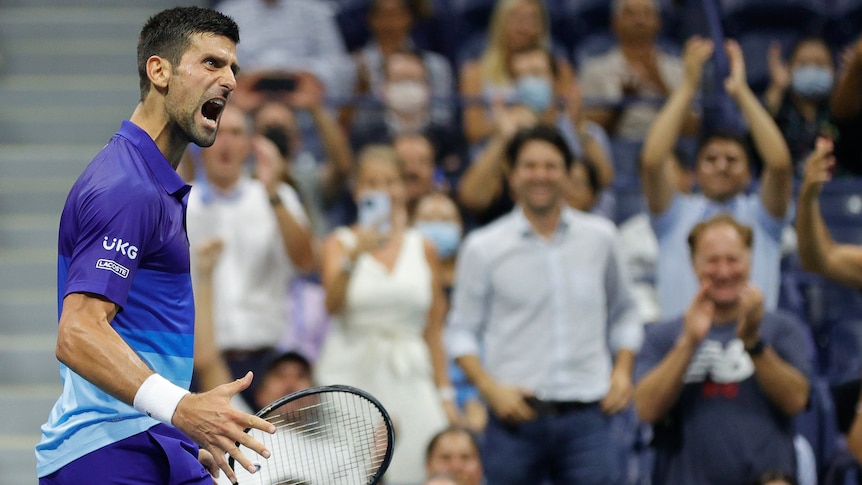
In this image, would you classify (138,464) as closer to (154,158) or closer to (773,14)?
(154,158)

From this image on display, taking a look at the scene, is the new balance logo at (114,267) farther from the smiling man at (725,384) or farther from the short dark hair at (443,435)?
the short dark hair at (443,435)

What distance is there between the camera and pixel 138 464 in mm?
2658

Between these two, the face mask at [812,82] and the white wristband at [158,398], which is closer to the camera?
the white wristband at [158,398]

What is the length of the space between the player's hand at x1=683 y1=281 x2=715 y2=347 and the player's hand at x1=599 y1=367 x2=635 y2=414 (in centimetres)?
44

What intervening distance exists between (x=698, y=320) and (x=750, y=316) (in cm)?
18

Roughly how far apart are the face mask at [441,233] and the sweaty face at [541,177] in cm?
92

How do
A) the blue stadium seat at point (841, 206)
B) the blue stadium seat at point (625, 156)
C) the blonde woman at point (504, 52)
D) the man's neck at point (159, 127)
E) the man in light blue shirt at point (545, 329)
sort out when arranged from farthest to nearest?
the blue stadium seat at point (625, 156) < the blonde woman at point (504, 52) < the blue stadium seat at point (841, 206) < the man in light blue shirt at point (545, 329) < the man's neck at point (159, 127)

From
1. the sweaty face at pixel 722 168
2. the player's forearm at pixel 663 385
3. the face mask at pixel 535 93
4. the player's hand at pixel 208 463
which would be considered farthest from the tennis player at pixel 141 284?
the face mask at pixel 535 93

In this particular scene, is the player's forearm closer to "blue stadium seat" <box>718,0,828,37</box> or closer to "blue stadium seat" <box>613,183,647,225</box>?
"blue stadium seat" <box>613,183,647,225</box>

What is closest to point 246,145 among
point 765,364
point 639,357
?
point 639,357

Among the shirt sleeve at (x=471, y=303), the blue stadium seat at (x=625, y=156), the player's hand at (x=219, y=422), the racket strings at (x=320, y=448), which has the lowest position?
the racket strings at (x=320, y=448)

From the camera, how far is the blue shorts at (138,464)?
2633 millimetres

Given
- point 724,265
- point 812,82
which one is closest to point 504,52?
point 812,82

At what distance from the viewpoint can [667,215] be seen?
5445mm
